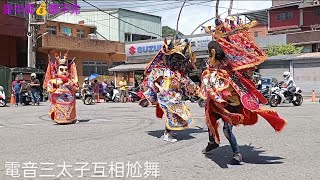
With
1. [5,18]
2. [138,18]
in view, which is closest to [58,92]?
[5,18]

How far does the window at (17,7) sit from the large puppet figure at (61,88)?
19.7m

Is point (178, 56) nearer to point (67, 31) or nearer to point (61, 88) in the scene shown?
point (61, 88)

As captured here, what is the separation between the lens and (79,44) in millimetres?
35281

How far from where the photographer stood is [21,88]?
22.9m

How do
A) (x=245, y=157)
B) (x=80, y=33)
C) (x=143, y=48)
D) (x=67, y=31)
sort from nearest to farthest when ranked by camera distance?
(x=245, y=157)
(x=143, y=48)
(x=67, y=31)
(x=80, y=33)

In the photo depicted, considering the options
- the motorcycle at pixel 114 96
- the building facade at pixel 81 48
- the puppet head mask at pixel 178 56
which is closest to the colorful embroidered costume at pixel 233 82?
the puppet head mask at pixel 178 56

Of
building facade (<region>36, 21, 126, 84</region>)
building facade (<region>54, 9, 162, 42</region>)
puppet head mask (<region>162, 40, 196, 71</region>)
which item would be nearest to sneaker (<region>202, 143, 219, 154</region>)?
puppet head mask (<region>162, 40, 196, 71</region>)

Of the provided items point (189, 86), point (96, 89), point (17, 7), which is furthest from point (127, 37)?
point (189, 86)

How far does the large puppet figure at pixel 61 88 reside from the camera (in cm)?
1211

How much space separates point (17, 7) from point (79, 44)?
6266mm

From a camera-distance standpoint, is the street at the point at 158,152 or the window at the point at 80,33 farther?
the window at the point at 80,33

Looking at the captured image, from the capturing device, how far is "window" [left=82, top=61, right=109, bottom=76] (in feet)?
123

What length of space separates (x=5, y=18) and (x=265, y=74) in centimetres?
1834
